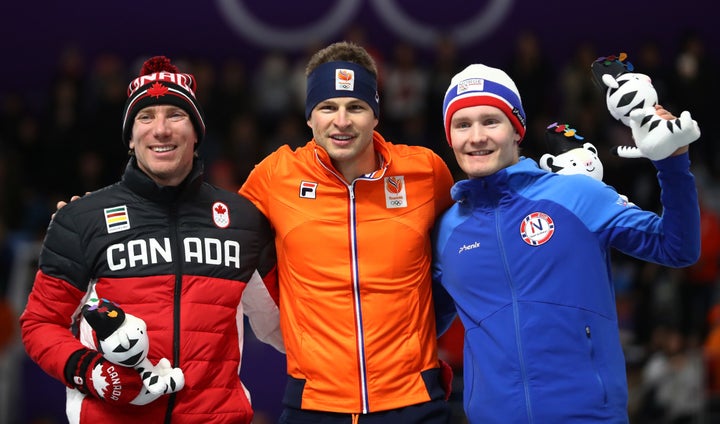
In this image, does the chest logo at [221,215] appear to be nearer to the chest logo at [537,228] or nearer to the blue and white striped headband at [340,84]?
the blue and white striped headband at [340,84]

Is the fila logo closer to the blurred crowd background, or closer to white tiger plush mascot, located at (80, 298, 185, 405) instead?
white tiger plush mascot, located at (80, 298, 185, 405)

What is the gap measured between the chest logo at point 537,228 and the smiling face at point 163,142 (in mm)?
1564

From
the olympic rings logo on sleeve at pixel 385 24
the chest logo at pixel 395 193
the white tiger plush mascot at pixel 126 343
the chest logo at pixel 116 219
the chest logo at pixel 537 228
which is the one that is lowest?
the white tiger plush mascot at pixel 126 343

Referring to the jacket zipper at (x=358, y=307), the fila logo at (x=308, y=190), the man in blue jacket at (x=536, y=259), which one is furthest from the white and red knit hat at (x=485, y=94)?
the fila logo at (x=308, y=190)

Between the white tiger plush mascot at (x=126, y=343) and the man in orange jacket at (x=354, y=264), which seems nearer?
the white tiger plush mascot at (x=126, y=343)

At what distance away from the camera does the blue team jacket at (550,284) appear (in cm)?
441

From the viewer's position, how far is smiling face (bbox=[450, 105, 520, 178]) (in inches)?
185

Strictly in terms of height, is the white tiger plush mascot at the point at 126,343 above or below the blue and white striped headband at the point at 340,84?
below

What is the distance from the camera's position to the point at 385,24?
15281mm

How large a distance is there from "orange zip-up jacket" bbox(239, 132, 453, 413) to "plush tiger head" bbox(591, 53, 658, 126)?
1.12m

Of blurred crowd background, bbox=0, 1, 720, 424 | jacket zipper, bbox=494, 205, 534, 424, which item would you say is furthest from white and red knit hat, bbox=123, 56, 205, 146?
blurred crowd background, bbox=0, 1, 720, 424

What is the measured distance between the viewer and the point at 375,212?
5.02 metres

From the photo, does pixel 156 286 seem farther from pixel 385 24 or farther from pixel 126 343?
pixel 385 24

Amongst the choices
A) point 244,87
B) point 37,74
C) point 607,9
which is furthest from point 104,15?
point 607,9
